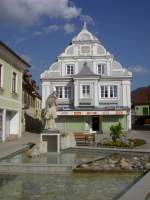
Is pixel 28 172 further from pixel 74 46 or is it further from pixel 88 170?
pixel 74 46

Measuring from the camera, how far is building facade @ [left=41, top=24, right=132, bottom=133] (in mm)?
45062

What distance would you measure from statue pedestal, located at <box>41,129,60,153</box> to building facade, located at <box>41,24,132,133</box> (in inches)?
941

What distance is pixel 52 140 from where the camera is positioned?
20.9 meters

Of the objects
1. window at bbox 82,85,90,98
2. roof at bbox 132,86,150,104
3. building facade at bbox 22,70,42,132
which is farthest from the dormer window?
roof at bbox 132,86,150,104

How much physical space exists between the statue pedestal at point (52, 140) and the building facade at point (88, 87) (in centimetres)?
2389

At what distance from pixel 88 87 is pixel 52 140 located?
2496 centimetres

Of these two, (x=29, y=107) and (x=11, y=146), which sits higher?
(x=29, y=107)

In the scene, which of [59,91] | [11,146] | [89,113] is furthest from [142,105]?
[11,146]

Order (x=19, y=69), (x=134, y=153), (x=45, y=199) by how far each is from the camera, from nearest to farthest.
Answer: (x=45, y=199) → (x=134, y=153) → (x=19, y=69)

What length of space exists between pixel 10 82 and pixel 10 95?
1.03m

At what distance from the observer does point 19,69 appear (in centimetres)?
3145

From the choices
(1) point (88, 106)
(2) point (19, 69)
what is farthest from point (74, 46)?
(2) point (19, 69)

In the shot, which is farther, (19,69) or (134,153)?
(19,69)

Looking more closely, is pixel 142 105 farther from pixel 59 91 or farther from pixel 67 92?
pixel 59 91
